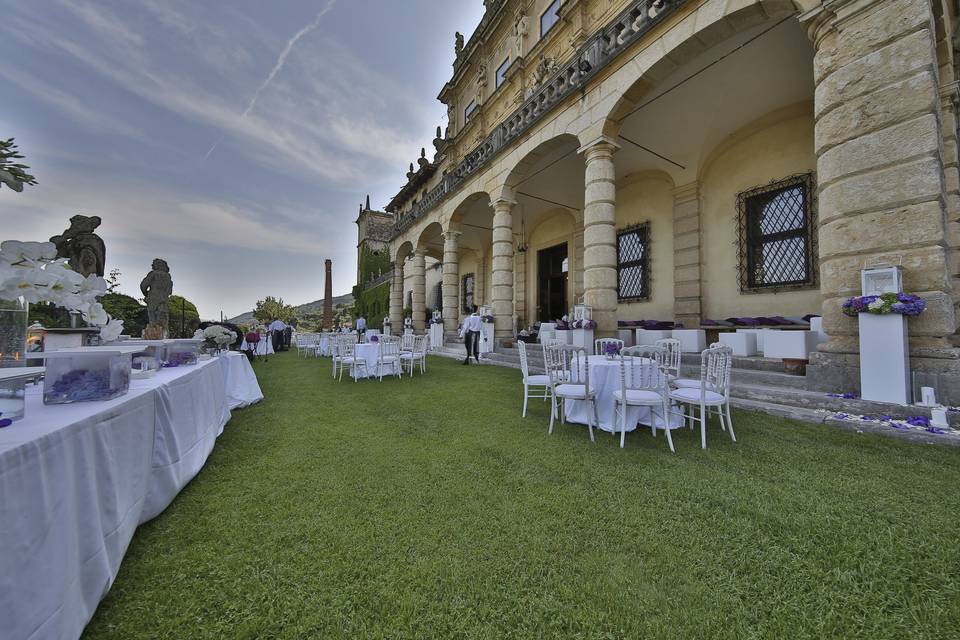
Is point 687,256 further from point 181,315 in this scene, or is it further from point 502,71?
point 181,315

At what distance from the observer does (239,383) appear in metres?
4.91

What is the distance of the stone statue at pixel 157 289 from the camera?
25.1ft

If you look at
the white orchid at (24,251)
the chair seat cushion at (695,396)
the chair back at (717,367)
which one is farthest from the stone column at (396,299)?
the white orchid at (24,251)

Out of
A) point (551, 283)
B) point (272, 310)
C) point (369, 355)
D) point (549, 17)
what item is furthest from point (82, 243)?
point (272, 310)

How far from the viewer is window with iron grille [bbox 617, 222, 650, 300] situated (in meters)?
10.5

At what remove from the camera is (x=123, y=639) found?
4.28ft

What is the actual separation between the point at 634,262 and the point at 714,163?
3201mm

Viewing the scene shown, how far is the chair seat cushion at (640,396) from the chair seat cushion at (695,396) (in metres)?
0.25

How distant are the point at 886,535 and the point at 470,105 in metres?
18.4

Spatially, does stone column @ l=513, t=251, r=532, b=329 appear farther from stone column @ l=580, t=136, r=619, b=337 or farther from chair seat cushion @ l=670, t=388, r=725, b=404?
chair seat cushion @ l=670, t=388, r=725, b=404

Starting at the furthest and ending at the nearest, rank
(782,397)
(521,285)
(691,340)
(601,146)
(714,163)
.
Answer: (521,285) → (714,163) → (691,340) → (601,146) → (782,397)

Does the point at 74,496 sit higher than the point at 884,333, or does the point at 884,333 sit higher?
the point at 884,333

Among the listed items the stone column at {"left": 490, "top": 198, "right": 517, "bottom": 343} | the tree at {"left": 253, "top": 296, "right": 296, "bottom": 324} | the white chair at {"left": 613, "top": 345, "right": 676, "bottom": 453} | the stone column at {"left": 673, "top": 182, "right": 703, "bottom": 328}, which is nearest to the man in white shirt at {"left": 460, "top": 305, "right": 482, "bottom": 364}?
the stone column at {"left": 490, "top": 198, "right": 517, "bottom": 343}

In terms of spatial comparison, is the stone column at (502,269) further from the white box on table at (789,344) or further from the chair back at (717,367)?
the chair back at (717,367)
